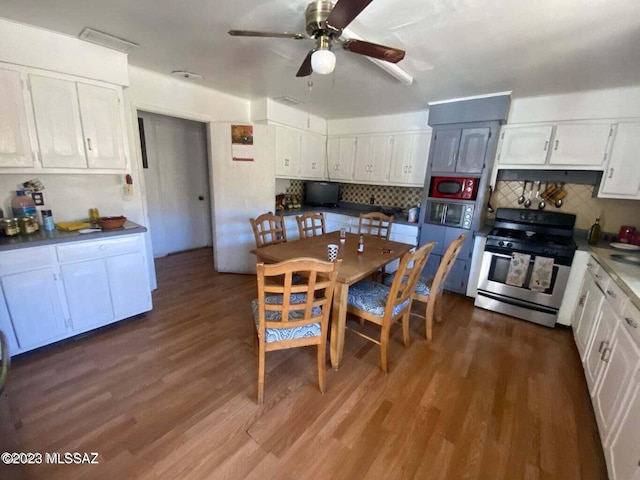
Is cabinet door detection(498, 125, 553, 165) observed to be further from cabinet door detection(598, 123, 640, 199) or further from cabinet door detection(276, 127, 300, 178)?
cabinet door detection(276, 127, 300, 178)

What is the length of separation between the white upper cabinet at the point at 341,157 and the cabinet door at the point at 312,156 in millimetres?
122

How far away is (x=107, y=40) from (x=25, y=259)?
1.74 meters

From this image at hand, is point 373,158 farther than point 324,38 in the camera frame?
Yes

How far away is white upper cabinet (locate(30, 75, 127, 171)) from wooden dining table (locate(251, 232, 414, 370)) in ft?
5.27

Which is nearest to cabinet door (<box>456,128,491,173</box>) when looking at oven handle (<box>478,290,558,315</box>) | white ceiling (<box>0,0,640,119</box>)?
white ceiling (<box>0,0,640,119</box>)

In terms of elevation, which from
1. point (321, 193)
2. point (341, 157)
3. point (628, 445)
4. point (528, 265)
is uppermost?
point (341, 157)

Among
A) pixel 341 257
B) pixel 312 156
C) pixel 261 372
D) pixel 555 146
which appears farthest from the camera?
pixel 312 156

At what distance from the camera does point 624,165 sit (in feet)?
8.36

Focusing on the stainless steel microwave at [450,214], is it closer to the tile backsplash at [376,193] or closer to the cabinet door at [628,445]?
the tile backsplash at [376,193]

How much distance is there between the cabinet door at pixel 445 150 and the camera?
10.3 feet

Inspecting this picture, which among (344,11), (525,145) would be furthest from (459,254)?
(344,11)

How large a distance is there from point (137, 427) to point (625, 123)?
4.52m

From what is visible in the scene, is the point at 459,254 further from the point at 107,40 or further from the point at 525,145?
the point at 107,40

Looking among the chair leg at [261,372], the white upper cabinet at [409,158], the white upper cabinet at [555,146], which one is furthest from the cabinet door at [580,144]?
the chair leg at [261,372]
